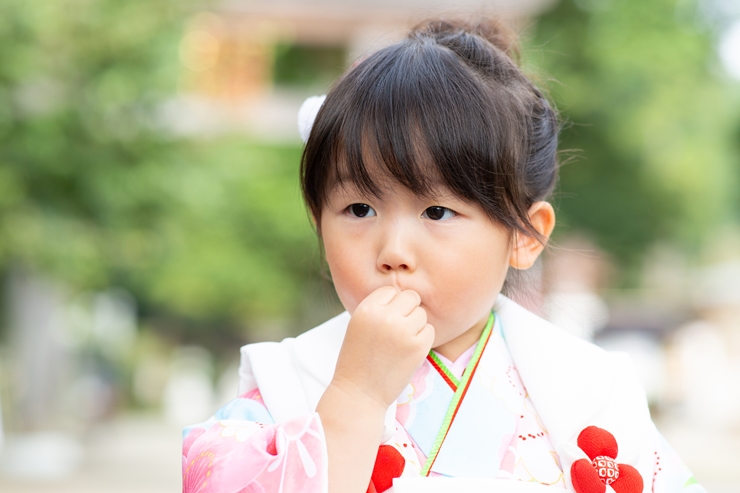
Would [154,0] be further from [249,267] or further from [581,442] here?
[249,267]

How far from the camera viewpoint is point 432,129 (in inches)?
50.4

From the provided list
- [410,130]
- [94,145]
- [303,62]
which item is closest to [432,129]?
[410,130]

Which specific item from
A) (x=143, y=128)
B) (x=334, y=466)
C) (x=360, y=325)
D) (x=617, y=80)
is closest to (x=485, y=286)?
(x=360, y=325)

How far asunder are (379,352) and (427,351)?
9cm

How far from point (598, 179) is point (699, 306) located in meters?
3.56

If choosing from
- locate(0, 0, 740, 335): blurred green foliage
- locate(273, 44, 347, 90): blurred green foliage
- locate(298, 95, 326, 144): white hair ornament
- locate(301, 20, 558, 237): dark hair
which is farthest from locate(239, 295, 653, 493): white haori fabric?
locate(273, 44, 347, 90): blurred green foliage

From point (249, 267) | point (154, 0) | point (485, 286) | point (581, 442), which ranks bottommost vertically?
point (581, 442)

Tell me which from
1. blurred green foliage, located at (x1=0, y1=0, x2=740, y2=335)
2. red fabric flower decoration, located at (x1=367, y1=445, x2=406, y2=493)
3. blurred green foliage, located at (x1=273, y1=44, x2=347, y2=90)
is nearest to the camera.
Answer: red fabric flower decoration, located at (x1=367, y1=445, x2=406, y2=493)

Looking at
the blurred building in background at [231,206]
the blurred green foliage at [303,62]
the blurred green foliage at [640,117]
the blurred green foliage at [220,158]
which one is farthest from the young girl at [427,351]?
the blurred green foliage at [303,62]

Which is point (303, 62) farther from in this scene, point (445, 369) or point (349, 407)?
point (349, 407)

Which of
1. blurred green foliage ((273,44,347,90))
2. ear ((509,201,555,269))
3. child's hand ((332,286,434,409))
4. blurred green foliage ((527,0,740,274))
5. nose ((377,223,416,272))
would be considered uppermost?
blurred green foliage ((273,44,347,90))

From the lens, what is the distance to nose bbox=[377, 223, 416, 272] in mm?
1239

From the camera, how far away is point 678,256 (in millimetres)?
19719

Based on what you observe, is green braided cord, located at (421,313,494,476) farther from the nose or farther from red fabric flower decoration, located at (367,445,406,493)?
the nose
